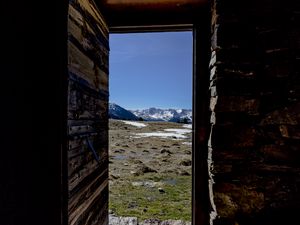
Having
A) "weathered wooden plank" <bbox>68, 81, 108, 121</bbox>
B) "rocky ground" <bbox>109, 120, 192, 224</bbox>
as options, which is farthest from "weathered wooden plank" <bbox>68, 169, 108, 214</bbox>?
"rocky ground" <bbox>109, 120, 192, 224</bbox>

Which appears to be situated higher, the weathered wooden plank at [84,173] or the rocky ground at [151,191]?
the weathered wooden plank at [84,173]

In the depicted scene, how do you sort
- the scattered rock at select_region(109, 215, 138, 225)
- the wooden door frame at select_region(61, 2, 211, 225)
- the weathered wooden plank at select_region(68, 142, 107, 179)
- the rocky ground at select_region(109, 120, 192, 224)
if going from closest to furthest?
the weathered wooden plank at select_region(68, 142, 107, 179) < the wooden door frame at select_region(61, 2, 211, 225) < the scattered rock at select_region(109, 215, 138, 225) < the rocky ground at select_region(109, 120, 192, 224)

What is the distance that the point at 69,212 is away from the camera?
207 centimetres

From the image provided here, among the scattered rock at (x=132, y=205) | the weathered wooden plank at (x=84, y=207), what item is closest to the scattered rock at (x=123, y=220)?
the scattered rock at (x=132, y=205)

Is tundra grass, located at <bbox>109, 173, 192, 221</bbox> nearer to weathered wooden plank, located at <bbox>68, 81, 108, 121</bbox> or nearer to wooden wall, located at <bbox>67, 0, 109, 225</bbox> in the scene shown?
wooden wall, located at <bbox>67, 0, 109, 225</bbox>
